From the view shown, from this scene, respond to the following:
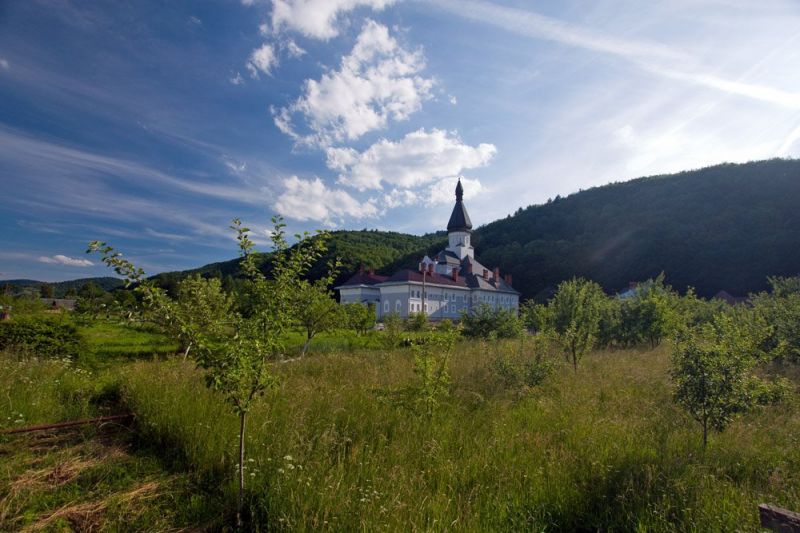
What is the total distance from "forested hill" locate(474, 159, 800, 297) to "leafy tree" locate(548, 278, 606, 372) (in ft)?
→ 206

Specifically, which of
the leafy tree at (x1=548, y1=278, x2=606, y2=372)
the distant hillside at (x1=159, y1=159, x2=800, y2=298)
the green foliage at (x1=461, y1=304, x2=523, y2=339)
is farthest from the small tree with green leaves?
the distant hillside at (x1=159, y1=159, x2=800, y2=298)

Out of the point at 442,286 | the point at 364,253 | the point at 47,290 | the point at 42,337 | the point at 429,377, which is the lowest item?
the point at 429,377

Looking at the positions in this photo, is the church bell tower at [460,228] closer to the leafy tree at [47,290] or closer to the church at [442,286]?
the church at [442,286]

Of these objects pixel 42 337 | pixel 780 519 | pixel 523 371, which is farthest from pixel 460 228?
pixel 780 519

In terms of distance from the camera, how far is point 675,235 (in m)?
74.0

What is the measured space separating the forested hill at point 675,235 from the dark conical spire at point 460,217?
21359 mm

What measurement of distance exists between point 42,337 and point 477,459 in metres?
11.8

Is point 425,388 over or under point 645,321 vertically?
under

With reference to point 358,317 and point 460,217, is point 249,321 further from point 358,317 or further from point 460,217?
point 460,217

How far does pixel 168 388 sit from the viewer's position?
6723 mm

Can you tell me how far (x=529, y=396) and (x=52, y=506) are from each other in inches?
289

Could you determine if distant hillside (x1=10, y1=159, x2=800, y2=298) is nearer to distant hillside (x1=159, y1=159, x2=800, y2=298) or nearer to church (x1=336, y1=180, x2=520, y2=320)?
distant hillside (x1=159, y1=159, x2=800, y2=298)

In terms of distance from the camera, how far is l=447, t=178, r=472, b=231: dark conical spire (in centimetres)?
6450

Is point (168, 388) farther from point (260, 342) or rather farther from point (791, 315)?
point (791, 315)
